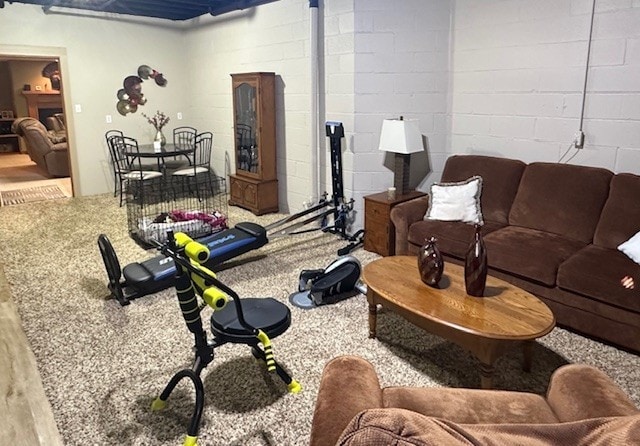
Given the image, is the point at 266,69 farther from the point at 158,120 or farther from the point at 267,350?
the point at 267,350

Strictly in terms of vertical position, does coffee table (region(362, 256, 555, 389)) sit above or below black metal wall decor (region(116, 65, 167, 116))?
below

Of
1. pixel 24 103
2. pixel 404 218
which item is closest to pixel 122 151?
pixel 404 218

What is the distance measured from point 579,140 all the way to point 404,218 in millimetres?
1456

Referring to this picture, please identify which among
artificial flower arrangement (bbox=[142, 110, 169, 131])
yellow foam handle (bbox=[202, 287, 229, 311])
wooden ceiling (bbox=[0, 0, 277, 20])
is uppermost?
wooden ceiling (bbox=[0, 0, 277, 20])

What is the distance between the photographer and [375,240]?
4.40 metres

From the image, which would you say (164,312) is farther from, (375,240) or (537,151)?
(537,151)

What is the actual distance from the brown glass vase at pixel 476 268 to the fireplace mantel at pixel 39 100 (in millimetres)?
12209

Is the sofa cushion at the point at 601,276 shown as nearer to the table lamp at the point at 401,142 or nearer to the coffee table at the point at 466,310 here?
the coffee table at the point at 466,310

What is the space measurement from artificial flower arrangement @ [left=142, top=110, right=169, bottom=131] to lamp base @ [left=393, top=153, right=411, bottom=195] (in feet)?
13.5

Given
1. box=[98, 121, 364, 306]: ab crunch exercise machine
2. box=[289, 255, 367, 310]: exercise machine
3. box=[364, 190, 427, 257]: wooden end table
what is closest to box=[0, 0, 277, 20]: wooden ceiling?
box=[98, 121, 364, 306]: ab crunch exercise machine

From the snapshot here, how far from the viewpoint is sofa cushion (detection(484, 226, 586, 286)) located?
3.03 m

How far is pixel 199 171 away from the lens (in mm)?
6613

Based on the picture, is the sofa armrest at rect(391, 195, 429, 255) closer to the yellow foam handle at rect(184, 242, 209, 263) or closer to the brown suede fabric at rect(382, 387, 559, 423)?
the yellow foam handle at rect(184, 242, 209, 263)

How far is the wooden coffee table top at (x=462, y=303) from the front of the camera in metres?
2.21
